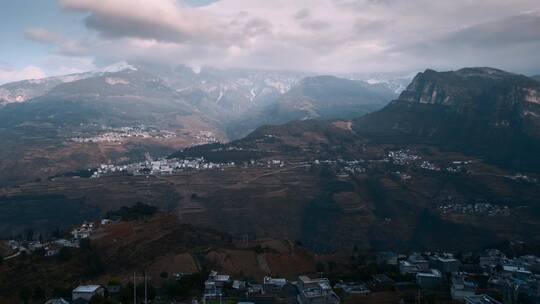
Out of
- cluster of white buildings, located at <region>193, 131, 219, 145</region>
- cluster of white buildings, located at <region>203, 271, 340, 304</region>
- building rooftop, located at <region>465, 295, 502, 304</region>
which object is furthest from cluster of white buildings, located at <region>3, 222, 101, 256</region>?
cluster of white buildings, located at <region>193, 131, 219, 145</region>

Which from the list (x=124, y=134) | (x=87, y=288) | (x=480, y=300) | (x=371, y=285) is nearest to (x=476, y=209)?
(x=371, y=285)

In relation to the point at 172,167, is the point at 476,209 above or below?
below

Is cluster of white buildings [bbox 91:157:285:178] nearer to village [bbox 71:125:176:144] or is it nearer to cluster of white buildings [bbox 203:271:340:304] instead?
village [bbox 71:125:176:144]

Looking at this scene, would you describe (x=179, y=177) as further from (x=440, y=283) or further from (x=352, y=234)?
(x=440, y=283)

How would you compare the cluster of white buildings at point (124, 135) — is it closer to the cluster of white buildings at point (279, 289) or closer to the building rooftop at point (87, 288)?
the building rooftop at point (87, 288)

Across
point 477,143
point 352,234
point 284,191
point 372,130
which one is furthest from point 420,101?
point 352,234

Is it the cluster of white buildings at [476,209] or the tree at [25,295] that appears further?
the cluster of white buildings at [476,209]

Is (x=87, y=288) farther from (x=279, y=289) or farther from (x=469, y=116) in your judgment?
(x=469, y=116)

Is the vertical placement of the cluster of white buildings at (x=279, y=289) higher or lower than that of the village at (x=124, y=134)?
higher

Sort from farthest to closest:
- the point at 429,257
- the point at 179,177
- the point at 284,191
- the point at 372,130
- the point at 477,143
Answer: the point at 372,130 < the point at 477,143 < the point at 179,177 < the point at 284,191 < the point at 429,257

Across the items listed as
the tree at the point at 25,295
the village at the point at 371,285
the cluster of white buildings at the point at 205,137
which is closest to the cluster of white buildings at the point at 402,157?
the village at the point at 371,285

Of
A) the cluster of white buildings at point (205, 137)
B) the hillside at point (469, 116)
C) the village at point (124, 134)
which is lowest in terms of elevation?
the cluster of white buildings at point (205, 137)
